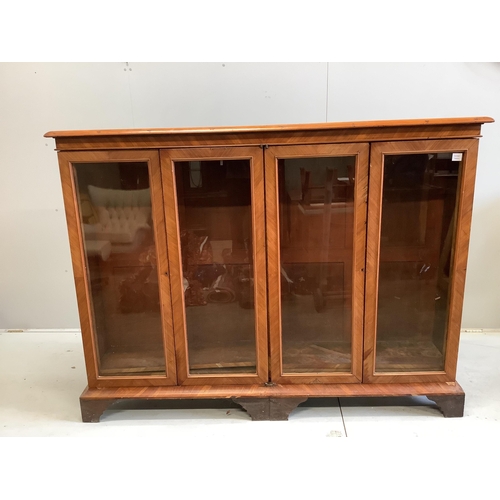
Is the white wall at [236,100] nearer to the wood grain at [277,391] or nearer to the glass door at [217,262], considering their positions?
the glass door at [217,262]

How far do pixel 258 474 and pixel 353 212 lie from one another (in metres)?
1.03

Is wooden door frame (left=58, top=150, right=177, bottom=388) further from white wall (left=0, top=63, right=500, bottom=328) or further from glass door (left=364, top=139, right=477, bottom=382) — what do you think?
glass door (left=364, top=139, right=477, bottom=382)

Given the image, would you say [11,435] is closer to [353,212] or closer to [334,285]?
[334,285]

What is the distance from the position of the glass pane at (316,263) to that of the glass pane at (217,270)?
0.16 m

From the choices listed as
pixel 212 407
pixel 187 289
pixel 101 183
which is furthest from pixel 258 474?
pixel 101 183

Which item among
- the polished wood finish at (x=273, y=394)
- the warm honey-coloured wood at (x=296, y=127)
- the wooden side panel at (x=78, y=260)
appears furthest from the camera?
the polished wood finish at (x=273, y=394)

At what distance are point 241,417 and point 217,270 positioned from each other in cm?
64

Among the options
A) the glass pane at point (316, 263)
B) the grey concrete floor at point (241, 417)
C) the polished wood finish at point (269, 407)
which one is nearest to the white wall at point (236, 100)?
the glass pane at point (316, 263)

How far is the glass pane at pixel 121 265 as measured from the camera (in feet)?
5.15

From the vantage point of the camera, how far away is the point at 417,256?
1.67 metres

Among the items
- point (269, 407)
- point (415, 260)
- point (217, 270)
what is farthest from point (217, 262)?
point (415, 260)

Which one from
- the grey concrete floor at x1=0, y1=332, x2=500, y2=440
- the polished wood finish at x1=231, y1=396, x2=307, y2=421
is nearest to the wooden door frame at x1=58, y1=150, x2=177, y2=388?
the grey concrete floor at x1=0, y1=332, x2=500, y2=440

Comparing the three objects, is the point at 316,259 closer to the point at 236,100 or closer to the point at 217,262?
the point at 217,262

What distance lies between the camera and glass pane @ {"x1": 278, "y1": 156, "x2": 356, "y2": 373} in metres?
1.57
